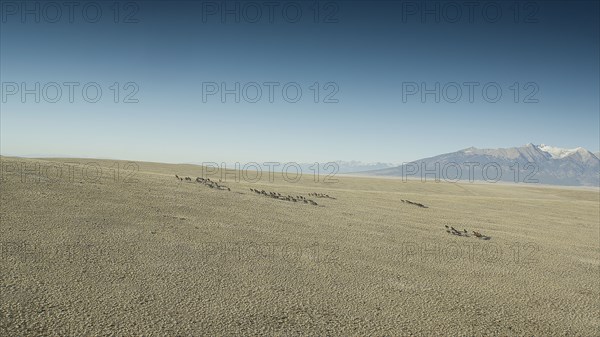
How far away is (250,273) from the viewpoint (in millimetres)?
10219

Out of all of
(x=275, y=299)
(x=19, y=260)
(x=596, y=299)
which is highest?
(x=19, y=260)

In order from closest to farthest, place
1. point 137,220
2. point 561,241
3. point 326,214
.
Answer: point 137,220 → point 561,241 → point 326,214

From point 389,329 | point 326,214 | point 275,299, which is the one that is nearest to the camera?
point 389,329

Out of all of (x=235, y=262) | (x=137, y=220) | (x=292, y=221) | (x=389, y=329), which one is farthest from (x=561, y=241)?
(x=137, y=220)

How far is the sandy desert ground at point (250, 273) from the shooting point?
7.56m

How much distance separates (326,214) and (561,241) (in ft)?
40.2

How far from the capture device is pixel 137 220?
13820 millimetres

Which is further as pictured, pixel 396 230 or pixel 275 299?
pixel 396 230

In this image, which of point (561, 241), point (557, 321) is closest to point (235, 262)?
point (557, 321)

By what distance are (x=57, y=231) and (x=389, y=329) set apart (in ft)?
32.8

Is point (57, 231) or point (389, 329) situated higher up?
point (57, 231)

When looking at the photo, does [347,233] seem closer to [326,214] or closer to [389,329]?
[326,214]

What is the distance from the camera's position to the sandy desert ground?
24.8 feet

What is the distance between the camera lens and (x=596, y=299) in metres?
11.1
